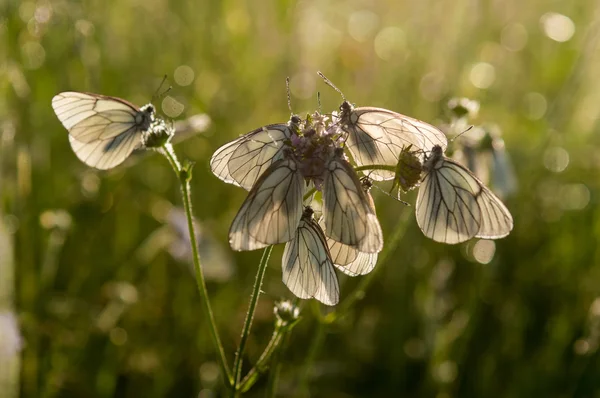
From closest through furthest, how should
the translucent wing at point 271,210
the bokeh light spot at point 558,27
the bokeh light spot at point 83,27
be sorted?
the translucent wing at point 271,210
the bokeh light spot at point 83,27
the bokeh light spot at point 558,27

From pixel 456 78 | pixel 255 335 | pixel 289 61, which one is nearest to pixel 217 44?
pixel 289 61

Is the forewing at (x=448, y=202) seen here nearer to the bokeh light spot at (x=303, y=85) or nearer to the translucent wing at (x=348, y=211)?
the translucent wing at (x=348, y=211)

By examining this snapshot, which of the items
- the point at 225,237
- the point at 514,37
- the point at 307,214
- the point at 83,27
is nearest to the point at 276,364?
the point at 307,214

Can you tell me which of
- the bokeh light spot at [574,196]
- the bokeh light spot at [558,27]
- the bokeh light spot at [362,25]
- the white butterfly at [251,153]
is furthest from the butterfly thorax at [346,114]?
the bokeh light spot at [362,25]

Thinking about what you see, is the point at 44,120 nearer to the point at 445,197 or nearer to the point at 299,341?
the point at 299,341

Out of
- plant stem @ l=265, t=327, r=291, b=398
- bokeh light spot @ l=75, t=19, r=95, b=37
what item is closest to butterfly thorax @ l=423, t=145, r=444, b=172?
plant stem @ l=265, t=327, r=291, b=398

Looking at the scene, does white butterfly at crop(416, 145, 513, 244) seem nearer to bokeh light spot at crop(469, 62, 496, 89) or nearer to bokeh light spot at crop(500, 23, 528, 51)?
bokeh light spot at crop(469, 62, 496, 89)
